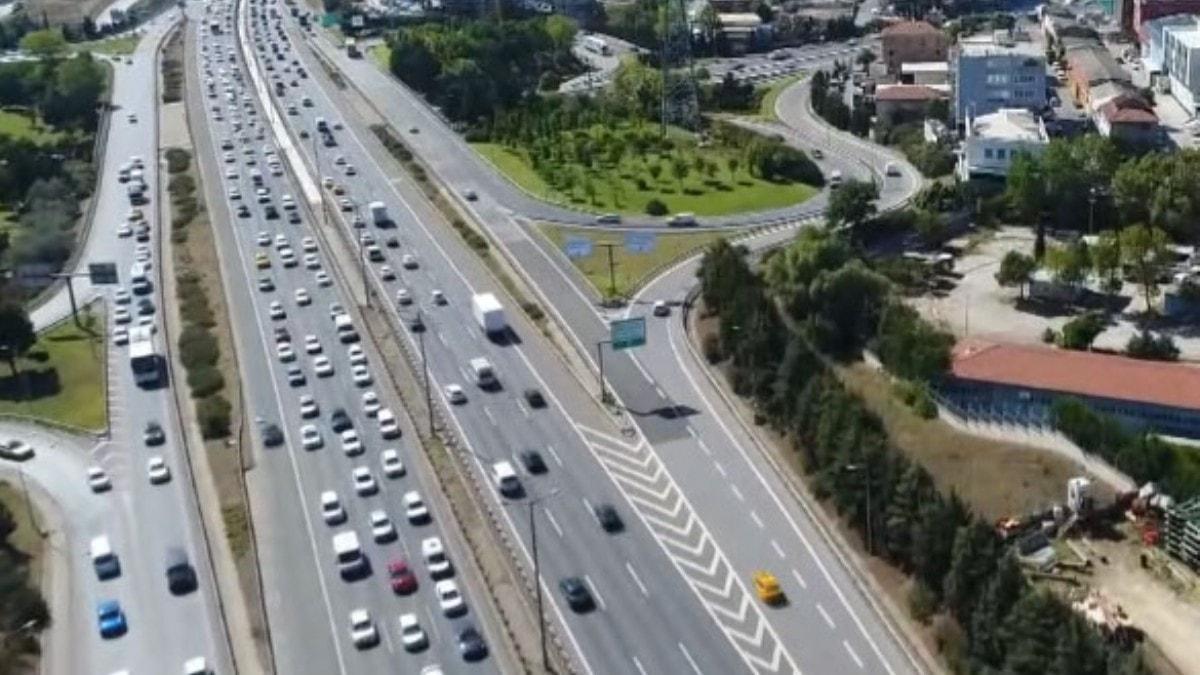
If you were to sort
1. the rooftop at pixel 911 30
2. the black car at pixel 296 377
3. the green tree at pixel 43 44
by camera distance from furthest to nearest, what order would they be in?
the green tree at pixel 43 44, the rooftop at pixel 911 30, the black car at pixel 296 377

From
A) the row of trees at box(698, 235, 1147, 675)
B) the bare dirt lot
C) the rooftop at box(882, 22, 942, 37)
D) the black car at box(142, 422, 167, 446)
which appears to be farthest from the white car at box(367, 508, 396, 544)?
the rooftop at box(882, 22, 942, 37)

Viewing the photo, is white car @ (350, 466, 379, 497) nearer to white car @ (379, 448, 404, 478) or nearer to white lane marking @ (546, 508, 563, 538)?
white car @ (379, 448, 404, 478)

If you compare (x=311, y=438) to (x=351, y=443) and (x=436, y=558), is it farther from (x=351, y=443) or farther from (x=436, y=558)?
(x=436, y=558)

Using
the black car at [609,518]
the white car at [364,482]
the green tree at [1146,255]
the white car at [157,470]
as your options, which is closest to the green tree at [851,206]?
the green tree at [1146,255]

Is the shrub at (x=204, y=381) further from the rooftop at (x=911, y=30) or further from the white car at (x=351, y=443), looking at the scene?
the rooftop at (x=911, y=30)

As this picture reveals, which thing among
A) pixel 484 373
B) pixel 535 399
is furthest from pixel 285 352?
pixel 535 399

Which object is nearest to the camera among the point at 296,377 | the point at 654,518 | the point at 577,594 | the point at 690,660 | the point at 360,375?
the point at 690,660

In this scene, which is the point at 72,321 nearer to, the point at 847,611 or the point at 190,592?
the point at 190,592
